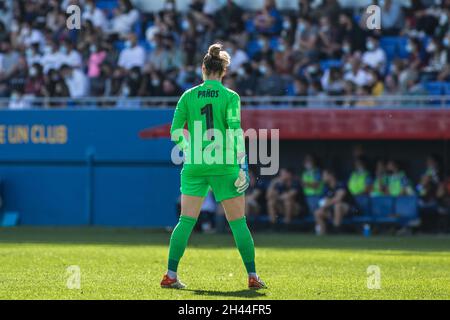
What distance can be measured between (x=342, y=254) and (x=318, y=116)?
243 inches

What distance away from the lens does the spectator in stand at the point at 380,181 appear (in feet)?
69.0

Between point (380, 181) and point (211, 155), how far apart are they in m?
11.4

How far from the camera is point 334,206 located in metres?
20.7

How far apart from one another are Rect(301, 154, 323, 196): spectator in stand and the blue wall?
302cm

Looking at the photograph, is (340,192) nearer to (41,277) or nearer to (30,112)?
(30,112)

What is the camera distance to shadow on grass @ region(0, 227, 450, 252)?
17.2 meters

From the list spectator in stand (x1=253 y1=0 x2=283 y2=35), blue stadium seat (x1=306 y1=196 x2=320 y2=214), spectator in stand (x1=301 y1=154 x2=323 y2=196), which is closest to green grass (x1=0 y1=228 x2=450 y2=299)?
blue stadium seat (x1=306 y1=196 x2=320 y2=214)

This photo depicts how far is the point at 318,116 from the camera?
69.4ft

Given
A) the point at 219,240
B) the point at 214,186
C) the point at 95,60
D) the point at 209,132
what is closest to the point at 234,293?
the point at 214,186

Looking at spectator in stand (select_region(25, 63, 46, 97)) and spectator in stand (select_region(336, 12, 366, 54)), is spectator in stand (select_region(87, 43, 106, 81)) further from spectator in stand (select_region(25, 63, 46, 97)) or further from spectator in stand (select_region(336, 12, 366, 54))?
spectator in stand (select_region(336, 12, 366, 54))

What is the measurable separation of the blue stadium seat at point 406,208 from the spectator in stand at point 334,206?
791 millimetres

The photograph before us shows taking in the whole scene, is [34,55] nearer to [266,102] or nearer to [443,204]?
[266,102]

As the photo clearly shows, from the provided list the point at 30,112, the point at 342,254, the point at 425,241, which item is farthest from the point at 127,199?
the point at 342,254

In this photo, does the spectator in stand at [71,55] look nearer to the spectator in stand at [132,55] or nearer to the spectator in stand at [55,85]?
the spectator in stand at [55,85]
